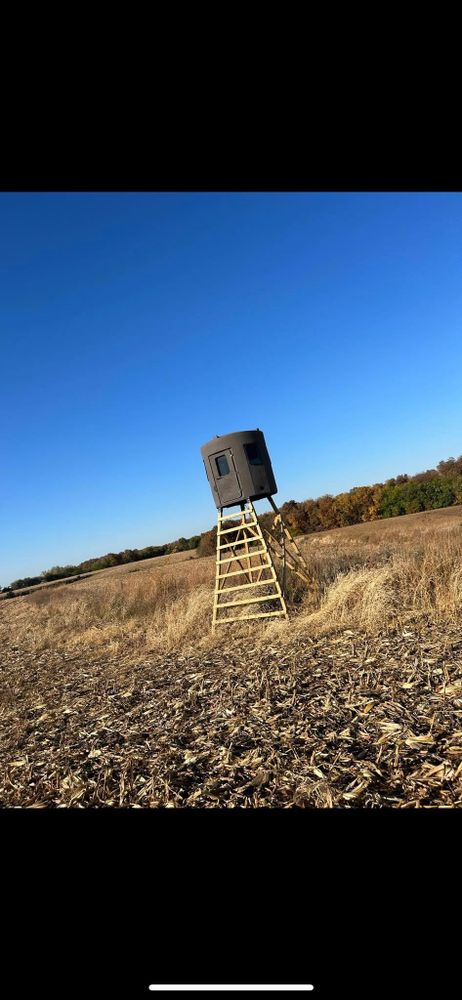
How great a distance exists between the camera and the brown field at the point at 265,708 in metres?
3.25

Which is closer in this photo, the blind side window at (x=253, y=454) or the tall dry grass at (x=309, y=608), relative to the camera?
the tall dry grass at (x=309, y=608)

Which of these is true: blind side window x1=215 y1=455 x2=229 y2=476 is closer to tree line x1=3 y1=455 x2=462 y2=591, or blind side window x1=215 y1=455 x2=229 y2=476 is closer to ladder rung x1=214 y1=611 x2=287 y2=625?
ladder rung x1=214 y1=611 x2=287 y2=625

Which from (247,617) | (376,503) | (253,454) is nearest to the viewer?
(247,617)

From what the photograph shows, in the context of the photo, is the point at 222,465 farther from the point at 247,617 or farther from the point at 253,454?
the point at 247,617

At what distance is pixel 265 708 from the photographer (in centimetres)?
449
